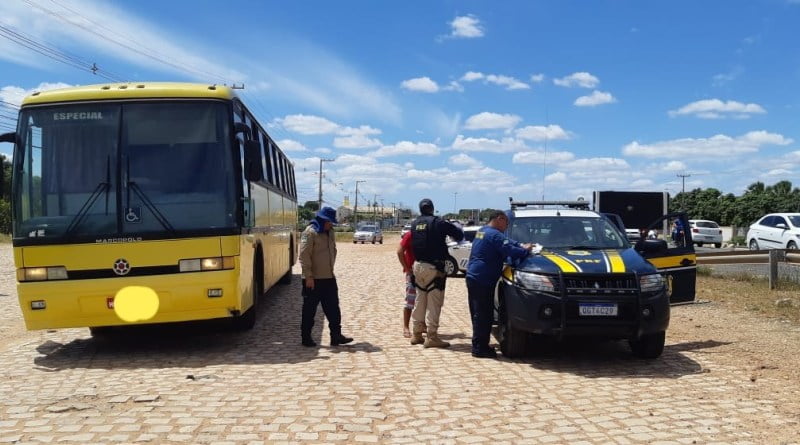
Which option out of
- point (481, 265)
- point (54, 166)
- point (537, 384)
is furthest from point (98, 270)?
point (537, 384)

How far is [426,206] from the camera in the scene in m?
8.36

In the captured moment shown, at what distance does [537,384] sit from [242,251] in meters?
3.90

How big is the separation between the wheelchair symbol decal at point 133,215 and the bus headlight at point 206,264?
70cm

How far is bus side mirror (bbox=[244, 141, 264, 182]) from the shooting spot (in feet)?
25.6

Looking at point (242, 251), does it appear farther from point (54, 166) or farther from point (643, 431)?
point (643, 431)

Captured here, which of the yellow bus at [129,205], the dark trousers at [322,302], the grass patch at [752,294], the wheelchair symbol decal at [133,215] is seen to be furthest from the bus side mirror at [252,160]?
the grass patch at [752,294]

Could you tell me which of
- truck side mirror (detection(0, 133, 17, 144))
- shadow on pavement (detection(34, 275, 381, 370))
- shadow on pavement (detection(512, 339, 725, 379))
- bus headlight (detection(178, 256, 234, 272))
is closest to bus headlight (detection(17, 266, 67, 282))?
shadow on pavement (detection(34, 275, 381, 370))

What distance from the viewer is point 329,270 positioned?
834 centimetres

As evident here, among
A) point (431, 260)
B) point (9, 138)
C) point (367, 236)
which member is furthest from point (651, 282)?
point (367, 236)

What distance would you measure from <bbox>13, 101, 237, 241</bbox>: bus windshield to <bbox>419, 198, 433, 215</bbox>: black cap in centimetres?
234

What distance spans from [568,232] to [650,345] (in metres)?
1.76

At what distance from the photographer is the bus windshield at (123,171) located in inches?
291

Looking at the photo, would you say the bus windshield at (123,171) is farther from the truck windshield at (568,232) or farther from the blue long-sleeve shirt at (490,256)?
the truck windshield at (568,232)

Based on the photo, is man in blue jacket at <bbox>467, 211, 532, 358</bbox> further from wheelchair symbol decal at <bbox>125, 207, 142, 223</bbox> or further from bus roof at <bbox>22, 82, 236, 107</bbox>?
wheelchair symbol decal at <bbox>125, 207, 142, 223</bbox>
